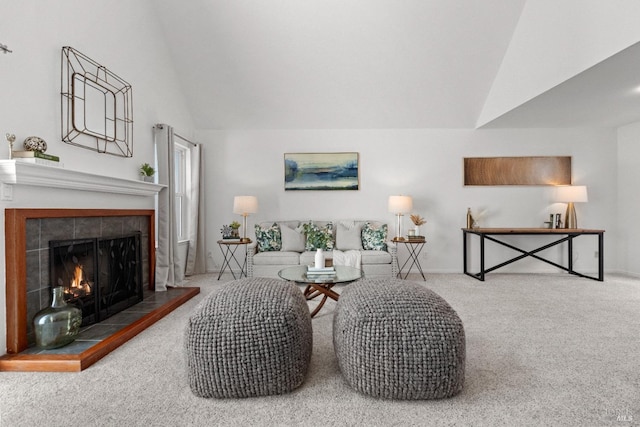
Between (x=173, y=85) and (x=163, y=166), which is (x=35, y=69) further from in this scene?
(x=173, y=85)

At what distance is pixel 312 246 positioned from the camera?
481 cm

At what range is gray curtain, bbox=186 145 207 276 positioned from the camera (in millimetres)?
5102

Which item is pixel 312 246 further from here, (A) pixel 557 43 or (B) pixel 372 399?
(A) pixel 557 43

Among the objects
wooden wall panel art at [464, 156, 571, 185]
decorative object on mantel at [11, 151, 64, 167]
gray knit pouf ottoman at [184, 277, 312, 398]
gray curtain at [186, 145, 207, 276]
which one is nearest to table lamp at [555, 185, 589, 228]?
wooden wall panel art at [464, 156, 571, 185]

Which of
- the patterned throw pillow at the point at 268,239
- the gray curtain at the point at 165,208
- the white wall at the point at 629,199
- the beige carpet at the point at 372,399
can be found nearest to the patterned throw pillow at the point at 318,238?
the patterned throw pillow at the point at 268,239

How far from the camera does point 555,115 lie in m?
4.60

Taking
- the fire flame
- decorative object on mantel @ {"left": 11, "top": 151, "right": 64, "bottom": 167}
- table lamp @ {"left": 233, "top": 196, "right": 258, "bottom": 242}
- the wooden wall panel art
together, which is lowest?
the fire flame

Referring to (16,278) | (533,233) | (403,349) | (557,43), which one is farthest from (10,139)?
(533,233)

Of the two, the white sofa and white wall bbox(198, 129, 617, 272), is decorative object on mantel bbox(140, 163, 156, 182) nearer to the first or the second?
the white sofa

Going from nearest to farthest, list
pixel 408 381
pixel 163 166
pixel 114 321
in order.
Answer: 1. pixel 408 381
2. pixel 114 321
3. pixel 163 166

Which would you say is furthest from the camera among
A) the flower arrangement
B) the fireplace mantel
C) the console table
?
the console table

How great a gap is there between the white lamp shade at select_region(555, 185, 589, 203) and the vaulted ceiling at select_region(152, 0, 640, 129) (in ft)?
3.10

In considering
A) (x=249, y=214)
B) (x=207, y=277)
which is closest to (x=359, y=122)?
(x=249, y=214)

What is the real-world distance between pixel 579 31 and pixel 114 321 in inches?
187
